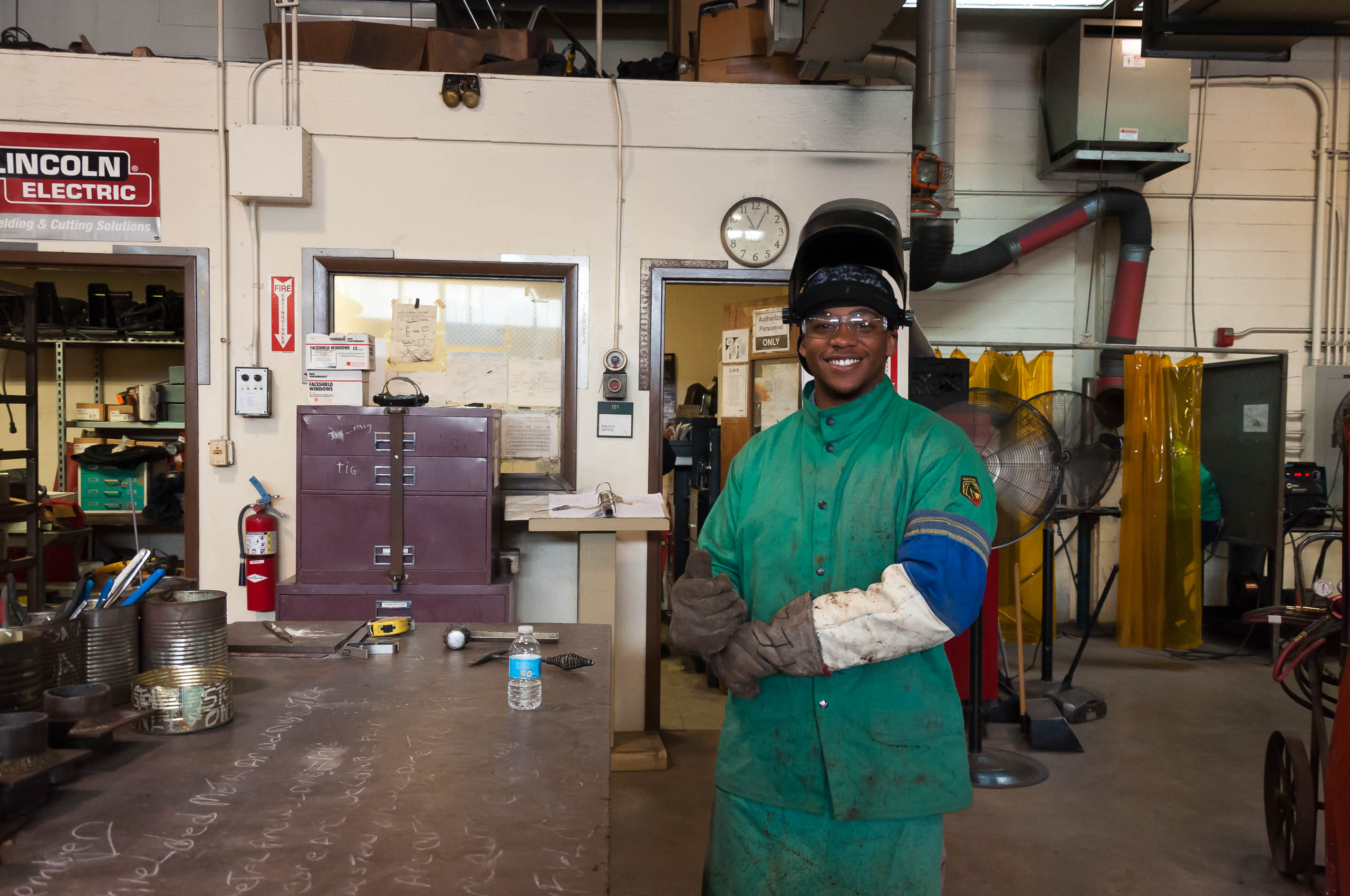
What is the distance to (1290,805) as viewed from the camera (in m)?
2.79

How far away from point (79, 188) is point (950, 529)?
389 cm

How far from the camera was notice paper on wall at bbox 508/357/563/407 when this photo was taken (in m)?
3.92

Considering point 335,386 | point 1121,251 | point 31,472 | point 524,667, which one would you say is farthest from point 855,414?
point 1121,251

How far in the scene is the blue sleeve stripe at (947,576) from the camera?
1.31 metres

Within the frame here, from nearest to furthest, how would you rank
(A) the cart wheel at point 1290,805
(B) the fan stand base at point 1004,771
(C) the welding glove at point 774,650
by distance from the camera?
1. (C) the welding glove at point 774,650
2. (A) the cart wheel at point 1290,805
3. (B) the fan stand base at point 1004,771

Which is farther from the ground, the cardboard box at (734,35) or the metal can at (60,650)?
the cardboard box at (734,35)

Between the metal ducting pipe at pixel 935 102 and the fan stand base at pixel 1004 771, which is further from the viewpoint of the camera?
the metal ducting pipe at pixel 935 102

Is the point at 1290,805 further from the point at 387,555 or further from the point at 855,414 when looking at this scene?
the point at 387,555

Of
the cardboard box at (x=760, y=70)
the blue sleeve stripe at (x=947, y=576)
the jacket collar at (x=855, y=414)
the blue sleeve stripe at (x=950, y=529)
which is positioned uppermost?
the cardboard box at (x=760, y=70)

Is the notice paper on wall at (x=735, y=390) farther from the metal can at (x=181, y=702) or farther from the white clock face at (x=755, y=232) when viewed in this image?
the metal can at (x=181, y=702)

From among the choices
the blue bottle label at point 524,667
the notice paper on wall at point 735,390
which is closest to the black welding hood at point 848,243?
the blue bottle label at point 524,667

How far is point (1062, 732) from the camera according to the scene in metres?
3.93

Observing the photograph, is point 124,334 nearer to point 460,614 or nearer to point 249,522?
point 249,522

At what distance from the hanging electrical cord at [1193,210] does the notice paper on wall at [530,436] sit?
15.7 ft
